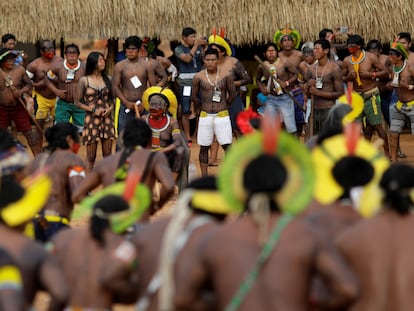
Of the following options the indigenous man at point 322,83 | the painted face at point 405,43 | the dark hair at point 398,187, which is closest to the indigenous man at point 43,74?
the indigenous man at point 322,83

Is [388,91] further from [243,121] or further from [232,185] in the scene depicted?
[232,185]

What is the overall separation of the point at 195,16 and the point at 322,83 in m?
3.56

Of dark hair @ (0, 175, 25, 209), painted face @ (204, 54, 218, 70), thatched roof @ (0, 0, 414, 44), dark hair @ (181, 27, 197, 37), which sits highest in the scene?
thatched roof @ (0, 0, 414, 44)

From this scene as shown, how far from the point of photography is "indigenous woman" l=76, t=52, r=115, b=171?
14.6m

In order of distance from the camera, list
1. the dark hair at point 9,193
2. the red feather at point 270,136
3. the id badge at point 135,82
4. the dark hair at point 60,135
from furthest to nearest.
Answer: the id badge at point 135,82 < the dark hair at point 60,135 < the dark hair at point 9,193 < the red feather at point 270,136

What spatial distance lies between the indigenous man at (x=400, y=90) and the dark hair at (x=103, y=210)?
364 inches

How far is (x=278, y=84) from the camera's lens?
1616 centimetres

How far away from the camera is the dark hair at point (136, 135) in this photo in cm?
914

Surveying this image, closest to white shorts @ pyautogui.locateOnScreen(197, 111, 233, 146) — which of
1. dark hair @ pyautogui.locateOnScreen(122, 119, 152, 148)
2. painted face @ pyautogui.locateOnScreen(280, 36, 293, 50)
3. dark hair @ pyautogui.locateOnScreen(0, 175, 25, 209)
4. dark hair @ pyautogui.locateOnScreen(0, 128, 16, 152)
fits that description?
painted face @ pyautogui.locateOnScreen(280, 36, 293, 50)

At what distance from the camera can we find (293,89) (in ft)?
54.4

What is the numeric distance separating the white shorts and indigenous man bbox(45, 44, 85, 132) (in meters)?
1.70

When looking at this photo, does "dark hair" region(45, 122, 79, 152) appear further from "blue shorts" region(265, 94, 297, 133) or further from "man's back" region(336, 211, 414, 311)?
"blue shorts" region(265, 94, 297, 133)

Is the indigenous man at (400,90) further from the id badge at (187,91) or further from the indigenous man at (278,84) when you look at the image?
the id badge at (187,91)

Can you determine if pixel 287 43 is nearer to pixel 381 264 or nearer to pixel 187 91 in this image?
pixel 187 91
